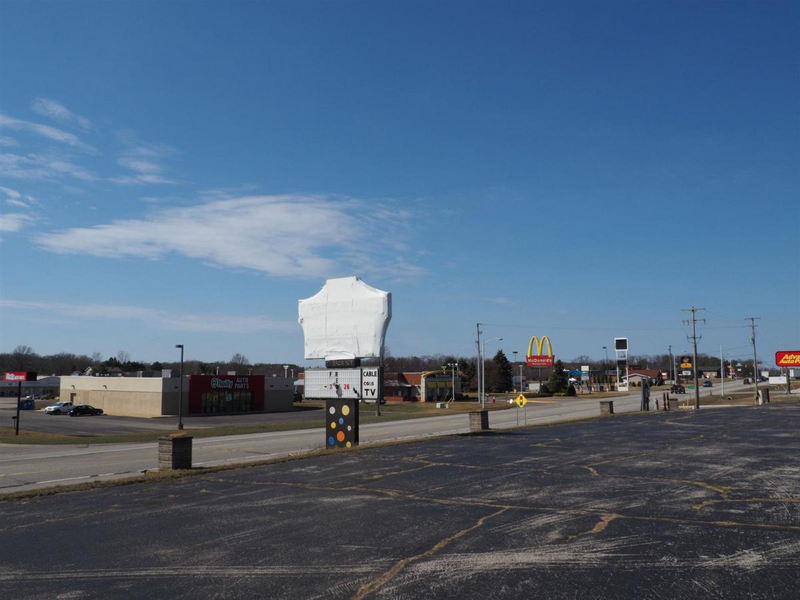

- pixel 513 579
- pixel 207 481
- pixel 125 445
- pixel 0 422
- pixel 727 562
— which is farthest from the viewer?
pixel 0 422

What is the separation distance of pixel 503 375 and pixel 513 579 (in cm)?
13454

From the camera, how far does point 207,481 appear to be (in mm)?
17641

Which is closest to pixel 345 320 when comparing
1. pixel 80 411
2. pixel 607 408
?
pixel 607 408

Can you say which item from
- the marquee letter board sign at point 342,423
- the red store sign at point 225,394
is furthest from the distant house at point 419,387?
the marquee letter board sign at point 342,423

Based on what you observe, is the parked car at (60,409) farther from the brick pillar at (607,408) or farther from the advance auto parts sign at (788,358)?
the advance auto parts sign at (788,358)

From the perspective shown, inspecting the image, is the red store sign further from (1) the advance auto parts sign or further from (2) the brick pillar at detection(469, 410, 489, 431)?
(1) the advance auto parts sign

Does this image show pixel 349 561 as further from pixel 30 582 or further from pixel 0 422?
pixel 0 422

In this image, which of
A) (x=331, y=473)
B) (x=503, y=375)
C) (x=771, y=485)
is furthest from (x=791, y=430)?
(x=503, y=375)

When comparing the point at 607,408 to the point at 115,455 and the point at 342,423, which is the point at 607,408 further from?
the point at 115,455

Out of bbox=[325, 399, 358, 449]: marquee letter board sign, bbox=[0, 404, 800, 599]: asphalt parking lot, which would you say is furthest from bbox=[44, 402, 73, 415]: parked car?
bbox=[0, 404, 800, 599]: asphalt parking lot

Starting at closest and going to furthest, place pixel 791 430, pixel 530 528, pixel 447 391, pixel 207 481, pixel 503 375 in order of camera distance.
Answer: pixel 530 528 → pixel 207 481 → pixel 791 430 → pixel 447 391 → pixel 503 375

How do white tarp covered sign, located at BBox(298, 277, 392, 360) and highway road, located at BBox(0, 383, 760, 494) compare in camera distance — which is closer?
highway road, located at BBox(0, 383, 760, 494)

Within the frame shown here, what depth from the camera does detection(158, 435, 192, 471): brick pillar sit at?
19466 millimetres

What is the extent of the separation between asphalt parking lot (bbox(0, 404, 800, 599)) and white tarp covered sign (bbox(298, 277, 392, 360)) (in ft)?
19.8
